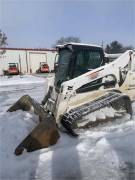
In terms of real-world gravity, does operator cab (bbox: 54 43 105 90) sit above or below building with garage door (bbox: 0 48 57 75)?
above

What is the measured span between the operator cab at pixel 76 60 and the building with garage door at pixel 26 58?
91.8 feet

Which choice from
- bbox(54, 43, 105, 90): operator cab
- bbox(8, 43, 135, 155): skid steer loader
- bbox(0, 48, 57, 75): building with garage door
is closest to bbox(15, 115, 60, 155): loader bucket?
bbox(8, 43, 135, 155): skid steer loader

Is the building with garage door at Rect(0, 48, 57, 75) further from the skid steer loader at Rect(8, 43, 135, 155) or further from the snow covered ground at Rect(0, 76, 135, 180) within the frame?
the snow covered ground at Rect(0, 76, 135, 180)

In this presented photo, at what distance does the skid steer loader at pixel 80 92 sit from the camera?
16.7ft

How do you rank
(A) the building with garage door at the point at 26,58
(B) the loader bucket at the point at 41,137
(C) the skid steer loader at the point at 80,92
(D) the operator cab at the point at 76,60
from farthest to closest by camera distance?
(A) the building with garage door at the point at 26,58, (D) the operator cab at the point at 76,60, (C) the skid steer loader at the point at 80,92, (B) the loader bucket at the point at 41,137

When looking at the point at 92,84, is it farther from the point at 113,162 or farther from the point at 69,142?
the point at 113,162

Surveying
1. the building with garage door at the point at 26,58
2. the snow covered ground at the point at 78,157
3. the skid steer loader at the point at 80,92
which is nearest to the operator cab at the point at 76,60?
the skid steer loader at the point at 80,92

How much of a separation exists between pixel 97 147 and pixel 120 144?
0.46 m

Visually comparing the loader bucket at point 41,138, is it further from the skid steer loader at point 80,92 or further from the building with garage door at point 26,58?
the building with garage door at point 26,58

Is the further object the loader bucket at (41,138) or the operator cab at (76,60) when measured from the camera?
the operator cab at (76,60)

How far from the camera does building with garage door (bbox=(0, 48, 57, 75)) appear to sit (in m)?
34.1

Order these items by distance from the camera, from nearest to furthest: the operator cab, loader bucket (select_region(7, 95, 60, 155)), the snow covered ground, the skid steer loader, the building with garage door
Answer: the snow covered ground
loader bucket (select_region(7, 95, 60, 155))
the skid steer loader
the operator cab
the building with garage door

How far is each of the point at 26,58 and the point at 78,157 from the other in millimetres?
32190

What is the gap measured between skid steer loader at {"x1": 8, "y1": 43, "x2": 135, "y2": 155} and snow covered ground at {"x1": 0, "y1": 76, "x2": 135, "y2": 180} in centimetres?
23
